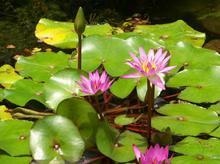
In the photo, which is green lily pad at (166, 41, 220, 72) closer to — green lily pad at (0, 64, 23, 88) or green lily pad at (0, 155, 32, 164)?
green lily pad at (0, 64, 23, 88)

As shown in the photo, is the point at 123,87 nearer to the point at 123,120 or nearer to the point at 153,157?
the point at 123,120

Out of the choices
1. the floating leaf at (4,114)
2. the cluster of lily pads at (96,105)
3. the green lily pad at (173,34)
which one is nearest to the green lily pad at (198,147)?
the cluster of lily pads at (96,105)

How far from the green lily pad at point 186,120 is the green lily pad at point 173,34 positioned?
58cm

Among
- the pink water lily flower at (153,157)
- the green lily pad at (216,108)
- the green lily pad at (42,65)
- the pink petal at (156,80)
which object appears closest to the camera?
the pink water lily flower at (153,157)

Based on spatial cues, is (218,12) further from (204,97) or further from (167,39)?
(204,97)

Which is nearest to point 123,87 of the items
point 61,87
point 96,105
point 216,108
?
point 96,105

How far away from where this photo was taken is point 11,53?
96.3 inches

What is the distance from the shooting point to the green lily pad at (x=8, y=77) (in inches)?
78.0

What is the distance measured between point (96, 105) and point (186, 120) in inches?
14.3

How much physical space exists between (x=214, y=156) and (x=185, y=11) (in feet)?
5.90

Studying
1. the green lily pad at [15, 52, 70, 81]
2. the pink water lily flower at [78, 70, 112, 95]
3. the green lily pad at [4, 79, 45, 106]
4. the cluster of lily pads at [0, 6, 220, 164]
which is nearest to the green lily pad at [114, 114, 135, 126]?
the cluster of lily pads at [0, 6, 220, 164]

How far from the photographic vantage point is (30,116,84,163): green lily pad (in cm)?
140

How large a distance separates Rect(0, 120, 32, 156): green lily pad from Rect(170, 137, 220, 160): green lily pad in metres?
0.49

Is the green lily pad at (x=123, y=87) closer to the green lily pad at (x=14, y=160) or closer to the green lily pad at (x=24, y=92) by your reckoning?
the green lily pad at (x=24, y=92)
